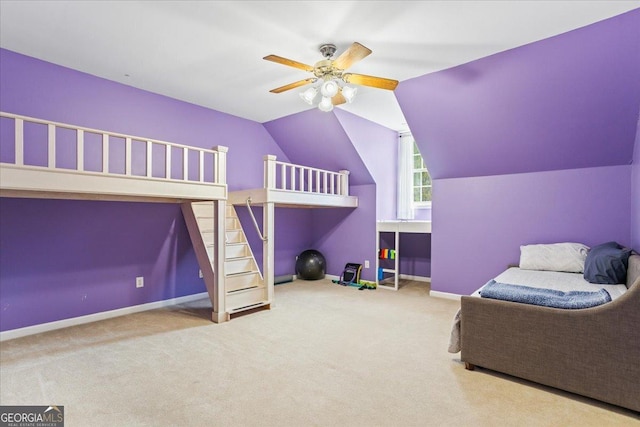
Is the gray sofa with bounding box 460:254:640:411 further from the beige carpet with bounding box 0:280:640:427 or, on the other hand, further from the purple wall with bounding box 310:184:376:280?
the purple wall with bounding box 310:184:376:280

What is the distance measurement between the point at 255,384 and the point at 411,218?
14.5 feet

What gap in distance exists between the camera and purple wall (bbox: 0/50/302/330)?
321cm

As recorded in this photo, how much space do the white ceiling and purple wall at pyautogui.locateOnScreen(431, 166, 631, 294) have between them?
6.01 ft

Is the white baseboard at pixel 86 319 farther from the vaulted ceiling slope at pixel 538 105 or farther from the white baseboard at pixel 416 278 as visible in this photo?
the vaulted ceiling slope at pixel 538 105

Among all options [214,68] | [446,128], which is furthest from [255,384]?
[446,128]

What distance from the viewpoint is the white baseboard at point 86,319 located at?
3193 mm

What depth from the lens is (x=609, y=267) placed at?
2.81m

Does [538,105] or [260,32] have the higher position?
[260,32]

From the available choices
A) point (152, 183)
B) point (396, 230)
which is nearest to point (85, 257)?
point (152, 183)

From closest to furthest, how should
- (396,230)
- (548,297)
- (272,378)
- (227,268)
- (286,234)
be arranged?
1. (548,297)
2. (272,378)
3. (227,268)
4. (396,230)
5. (286,234)

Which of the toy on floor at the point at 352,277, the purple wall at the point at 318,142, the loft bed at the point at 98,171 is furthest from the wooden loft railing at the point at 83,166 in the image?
the toy on floor at the point at 352,277

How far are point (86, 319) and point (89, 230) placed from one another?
1.02 meters

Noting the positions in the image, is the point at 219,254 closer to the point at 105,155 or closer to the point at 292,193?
the point at 292,193

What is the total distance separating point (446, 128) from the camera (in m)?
4.03
